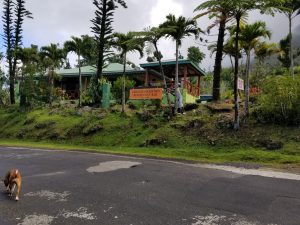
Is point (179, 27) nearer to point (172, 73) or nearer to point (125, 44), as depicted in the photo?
point (125, 44)

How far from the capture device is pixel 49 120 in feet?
89.1

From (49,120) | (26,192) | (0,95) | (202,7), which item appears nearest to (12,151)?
(49,120)

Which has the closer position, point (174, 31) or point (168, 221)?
point (168, 221)

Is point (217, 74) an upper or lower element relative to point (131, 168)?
upper

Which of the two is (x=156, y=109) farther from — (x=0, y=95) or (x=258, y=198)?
(x=0, y=95)

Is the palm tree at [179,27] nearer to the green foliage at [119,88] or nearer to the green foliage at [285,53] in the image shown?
the green foliage at [119,88]

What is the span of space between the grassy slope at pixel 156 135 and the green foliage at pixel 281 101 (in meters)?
0.55

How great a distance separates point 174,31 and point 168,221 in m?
15.1

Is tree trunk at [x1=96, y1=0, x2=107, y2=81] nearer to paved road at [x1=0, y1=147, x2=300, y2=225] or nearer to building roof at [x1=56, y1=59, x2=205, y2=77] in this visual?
building roof at [x1=56, y1=59, x2=205, y2=77]

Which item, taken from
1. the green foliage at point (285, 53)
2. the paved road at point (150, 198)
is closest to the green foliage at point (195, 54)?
the green foliage at point (285, 53)

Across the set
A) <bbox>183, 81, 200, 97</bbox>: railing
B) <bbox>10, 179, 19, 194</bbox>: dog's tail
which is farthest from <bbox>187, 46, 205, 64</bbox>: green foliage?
<bbox>10, 179, 19, 194</bbox>: dog's tail

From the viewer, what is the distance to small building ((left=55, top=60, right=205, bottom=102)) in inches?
1214

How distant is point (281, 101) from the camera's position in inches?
676

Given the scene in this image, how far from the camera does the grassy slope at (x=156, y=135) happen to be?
15.4 metres
